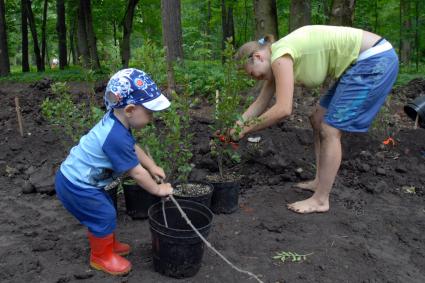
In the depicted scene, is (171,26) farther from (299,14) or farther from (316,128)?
(316,128)

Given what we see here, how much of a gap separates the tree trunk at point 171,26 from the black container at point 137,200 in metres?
3.76

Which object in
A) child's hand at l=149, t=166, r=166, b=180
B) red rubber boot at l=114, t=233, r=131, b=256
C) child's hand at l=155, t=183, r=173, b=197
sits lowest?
red rubber boot at l=114, t=233, r=131, b=256

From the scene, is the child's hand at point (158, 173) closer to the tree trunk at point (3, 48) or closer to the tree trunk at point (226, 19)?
the tree trunk at point (3, 48)

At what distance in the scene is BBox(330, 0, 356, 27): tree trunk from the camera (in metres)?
7.04

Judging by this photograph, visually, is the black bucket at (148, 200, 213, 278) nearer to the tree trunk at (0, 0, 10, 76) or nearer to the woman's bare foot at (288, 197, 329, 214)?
the woman's bare foot at (288, 197, 329, 214)

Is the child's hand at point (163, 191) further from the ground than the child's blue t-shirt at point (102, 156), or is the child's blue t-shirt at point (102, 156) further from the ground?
the child's blue t-shirt at point (102, 156)

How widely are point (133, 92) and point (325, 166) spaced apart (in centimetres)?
189

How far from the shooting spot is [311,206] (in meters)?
3.95

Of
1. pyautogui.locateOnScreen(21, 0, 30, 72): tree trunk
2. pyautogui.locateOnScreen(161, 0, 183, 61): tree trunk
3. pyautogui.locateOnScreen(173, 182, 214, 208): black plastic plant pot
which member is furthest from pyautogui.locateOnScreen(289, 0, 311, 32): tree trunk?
pyautogui.locateOnScreen(21, 0, 30, 72): tree trunk

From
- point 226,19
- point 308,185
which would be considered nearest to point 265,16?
point 308,185

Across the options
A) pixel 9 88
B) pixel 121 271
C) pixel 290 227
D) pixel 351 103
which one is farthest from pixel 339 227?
pixel 9 88

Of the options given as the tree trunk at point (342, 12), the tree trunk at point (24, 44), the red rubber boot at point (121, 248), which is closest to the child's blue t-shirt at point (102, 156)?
the red rubber boot at point (121, 248)

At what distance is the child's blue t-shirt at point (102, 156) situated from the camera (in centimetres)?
266

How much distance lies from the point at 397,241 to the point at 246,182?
63.7 inches
